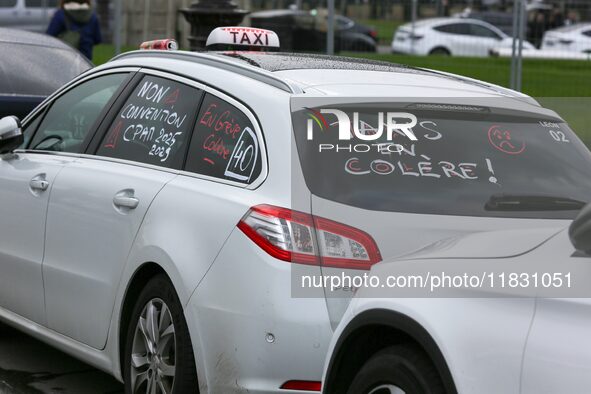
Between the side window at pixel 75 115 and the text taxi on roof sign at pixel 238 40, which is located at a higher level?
the text taxi on roof sign at pixel 238 40

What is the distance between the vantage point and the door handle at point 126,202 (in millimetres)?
4941

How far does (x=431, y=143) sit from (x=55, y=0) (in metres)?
20.4

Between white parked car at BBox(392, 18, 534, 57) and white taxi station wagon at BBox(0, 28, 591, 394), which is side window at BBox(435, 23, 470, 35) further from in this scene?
white taxi station wagon at BBox(0, 28, 591, 394)

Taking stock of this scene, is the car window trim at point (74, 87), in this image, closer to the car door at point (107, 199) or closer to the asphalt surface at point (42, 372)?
the car door at point (107, 199)

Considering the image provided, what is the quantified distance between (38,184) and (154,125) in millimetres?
798

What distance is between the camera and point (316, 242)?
13.6 ft

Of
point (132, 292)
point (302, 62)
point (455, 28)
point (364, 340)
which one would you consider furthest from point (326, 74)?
point (455, 28)

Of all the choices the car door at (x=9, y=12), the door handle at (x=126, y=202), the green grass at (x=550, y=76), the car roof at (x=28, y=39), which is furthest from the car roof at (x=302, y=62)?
the car door at (x=9, y=12)

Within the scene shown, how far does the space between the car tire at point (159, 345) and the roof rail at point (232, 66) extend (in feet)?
2.80

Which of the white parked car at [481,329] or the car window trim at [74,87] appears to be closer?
the white parked car at [481,329]

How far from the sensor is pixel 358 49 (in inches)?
616

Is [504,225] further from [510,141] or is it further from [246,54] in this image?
[246,54]

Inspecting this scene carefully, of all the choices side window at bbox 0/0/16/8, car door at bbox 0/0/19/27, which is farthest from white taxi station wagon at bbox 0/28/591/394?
side window at bbox 0/0/16/8

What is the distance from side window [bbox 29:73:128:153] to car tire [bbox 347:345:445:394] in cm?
247
